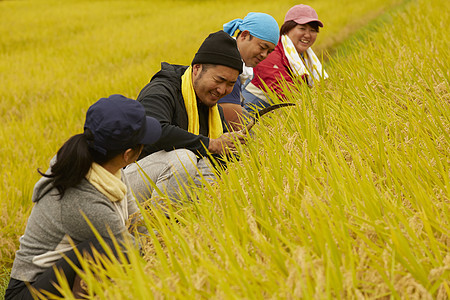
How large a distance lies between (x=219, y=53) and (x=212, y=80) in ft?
0.41

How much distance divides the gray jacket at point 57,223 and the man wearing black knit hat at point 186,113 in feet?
1.59

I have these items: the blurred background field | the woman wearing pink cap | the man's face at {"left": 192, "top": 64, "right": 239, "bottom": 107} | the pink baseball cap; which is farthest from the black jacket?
the pink baseball cap

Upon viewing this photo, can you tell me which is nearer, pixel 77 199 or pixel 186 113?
pixel 77 199

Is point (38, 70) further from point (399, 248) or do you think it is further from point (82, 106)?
point (399, 248)

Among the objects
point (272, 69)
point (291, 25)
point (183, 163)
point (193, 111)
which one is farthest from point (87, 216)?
point (291, 25)

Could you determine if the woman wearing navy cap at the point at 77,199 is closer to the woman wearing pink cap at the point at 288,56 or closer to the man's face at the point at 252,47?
the man's face at the point at 252,47

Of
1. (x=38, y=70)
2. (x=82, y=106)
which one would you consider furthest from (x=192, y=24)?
(x=82, y=106)

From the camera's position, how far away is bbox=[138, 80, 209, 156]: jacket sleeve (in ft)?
6.62

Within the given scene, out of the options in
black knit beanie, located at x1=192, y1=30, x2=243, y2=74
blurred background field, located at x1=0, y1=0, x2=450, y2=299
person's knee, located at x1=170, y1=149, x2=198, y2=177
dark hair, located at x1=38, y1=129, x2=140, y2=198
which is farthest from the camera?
black knit beanie, located at x1=192, y1=30, x2=243, y2=74

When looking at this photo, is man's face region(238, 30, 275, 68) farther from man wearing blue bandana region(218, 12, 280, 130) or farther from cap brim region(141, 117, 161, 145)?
cap brim region(141, 117, 161, 145)

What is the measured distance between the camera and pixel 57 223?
1434 mm

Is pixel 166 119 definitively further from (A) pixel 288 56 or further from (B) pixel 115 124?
(A) pixel 288 56

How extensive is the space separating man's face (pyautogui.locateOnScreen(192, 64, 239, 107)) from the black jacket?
10 centimetres

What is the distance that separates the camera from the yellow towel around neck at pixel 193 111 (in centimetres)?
217
